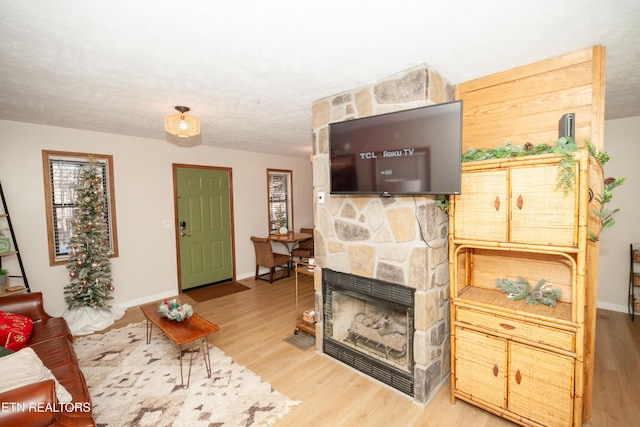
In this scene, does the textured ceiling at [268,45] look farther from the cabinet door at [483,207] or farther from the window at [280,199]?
the window at [280,199]

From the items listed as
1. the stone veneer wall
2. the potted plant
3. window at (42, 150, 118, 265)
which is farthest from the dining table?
the potted plant

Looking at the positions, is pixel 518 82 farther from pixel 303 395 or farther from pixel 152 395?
pixel 152 395

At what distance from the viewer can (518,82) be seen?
6.99 ft

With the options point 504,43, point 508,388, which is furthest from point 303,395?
point 504,43

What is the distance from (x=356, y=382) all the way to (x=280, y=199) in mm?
4514

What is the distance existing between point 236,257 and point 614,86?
217 inches

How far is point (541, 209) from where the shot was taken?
1.74m

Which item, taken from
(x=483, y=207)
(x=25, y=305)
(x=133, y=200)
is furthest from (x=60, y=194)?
(x=483, y=207)

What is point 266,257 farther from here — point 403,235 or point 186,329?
point 403,235

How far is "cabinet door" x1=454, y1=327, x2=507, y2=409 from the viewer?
6.32ft

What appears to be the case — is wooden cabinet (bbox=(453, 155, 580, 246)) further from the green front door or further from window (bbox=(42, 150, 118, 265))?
window (bbox=(42, 150, 118, 265))

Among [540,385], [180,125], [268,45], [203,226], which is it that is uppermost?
[268,45]

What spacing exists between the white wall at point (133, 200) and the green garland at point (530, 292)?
14.8 ft

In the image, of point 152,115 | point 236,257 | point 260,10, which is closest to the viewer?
point 260,10
